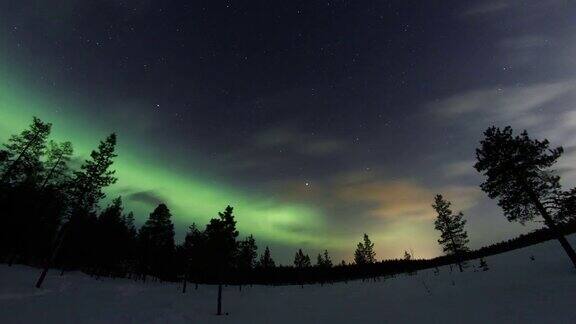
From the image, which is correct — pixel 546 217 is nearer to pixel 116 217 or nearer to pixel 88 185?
pixel 88 185

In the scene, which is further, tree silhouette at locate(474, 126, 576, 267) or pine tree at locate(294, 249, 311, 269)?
pine tree at locate(294, 249, 311, 269)

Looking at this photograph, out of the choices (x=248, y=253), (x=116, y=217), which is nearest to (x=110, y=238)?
(x=116, y=217)

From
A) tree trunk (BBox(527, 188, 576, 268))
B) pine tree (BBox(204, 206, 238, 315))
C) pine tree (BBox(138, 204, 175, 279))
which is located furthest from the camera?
pine tree (BBox(138, 204, 175, 279))

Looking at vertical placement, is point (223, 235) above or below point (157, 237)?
below

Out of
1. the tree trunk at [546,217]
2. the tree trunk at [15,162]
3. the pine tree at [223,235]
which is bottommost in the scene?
the tree trunk at [546,217]

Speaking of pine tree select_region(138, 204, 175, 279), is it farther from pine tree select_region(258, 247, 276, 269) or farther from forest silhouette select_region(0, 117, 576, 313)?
pine tree select_region(258, 247, 276, 269)

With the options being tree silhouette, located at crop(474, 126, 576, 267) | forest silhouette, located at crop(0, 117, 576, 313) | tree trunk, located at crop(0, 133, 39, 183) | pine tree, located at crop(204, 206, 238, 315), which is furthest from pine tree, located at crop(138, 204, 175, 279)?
tree silhouette, located at crop(474, 126, 576, 267)

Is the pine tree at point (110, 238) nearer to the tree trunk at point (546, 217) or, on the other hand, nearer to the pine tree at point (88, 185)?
the pine tree at point (88, 185)

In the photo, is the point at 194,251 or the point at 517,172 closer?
the point at 517,172

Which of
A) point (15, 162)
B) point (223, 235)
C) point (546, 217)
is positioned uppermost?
point (15, 162)

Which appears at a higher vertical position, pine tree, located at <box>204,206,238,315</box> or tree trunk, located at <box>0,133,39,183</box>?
tree trunk, located at <box>0,133,39,183</box>

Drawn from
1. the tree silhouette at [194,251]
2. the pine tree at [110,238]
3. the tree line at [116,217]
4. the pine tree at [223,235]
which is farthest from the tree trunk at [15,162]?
the tree silhouette at [194,251]

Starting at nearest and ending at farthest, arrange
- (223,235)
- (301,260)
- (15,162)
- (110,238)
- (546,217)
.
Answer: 1. (546,217)
2. (15,162)
3. (223,235)
4. (110,238)
5. (301,260)

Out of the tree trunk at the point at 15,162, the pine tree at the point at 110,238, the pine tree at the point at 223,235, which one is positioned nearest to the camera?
the tree trunk at the point at 15,162
